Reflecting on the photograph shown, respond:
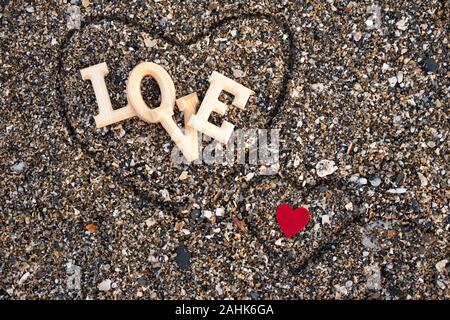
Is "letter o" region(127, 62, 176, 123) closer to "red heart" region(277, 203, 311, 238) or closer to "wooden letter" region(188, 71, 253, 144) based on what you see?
"wooden letter" region(188, 71, 253, 144)

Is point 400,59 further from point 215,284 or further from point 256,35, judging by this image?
point 215,284

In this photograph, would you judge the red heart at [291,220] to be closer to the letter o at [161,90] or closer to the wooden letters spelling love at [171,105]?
the wooden letters spelling love at [171,105]

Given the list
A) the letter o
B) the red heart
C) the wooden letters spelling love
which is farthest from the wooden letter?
the red heart

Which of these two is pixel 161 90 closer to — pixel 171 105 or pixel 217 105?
pixel 171 105

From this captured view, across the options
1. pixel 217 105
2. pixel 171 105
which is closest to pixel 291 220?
pixel 217 105

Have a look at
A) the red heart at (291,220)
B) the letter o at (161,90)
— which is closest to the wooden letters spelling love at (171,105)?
the letter o at (161,90)
